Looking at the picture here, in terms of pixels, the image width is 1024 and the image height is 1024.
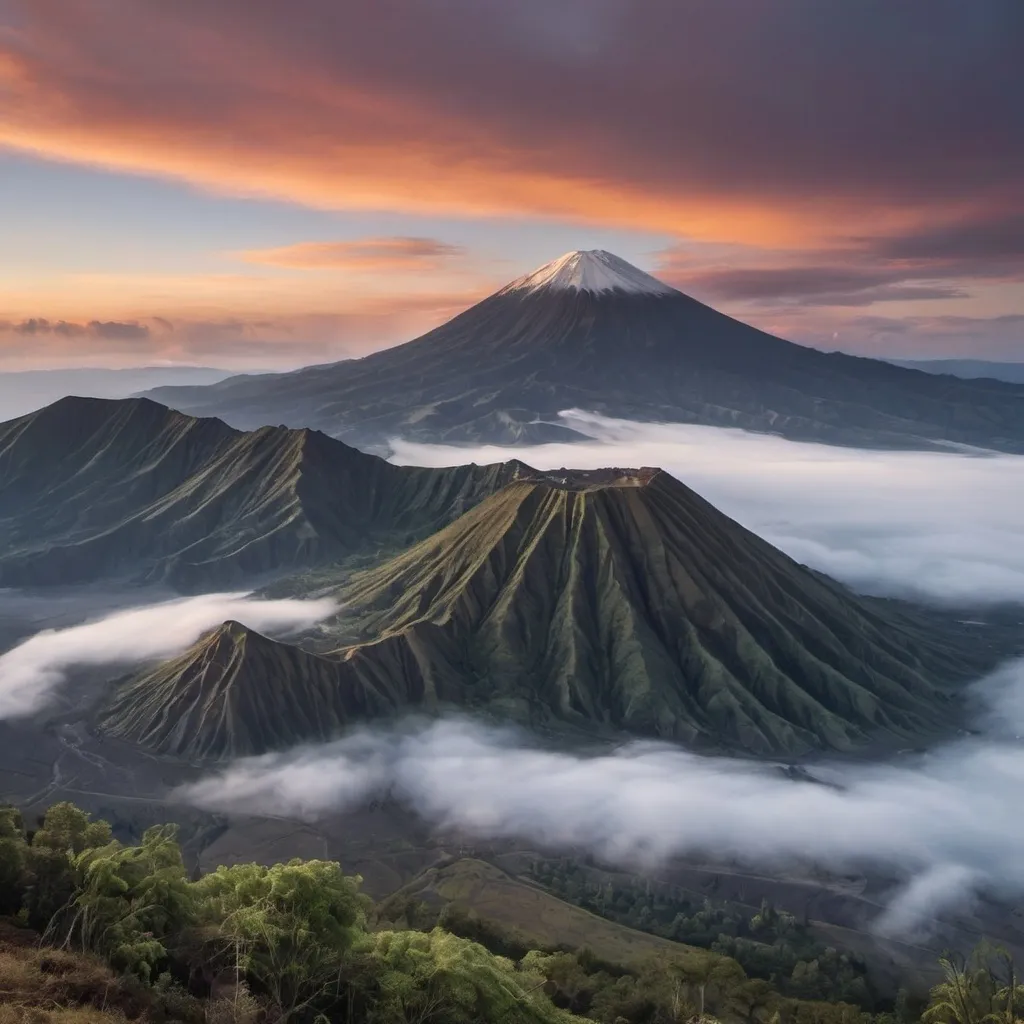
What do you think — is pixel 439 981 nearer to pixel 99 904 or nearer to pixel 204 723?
pixel 99 904

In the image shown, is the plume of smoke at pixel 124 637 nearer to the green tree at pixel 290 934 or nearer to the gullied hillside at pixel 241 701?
the gullied hillside at pixel 241 701

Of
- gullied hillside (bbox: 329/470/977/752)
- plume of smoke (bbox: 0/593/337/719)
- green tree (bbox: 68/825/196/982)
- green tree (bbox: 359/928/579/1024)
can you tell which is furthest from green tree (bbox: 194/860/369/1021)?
plume of smoke (bbox: 0/593/337/719)

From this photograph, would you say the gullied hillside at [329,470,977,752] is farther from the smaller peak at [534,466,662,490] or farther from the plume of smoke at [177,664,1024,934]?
the plume of smoke at [177,664,1024,934]

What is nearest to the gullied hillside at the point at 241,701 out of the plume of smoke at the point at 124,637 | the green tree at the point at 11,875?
the plume of smoke at the point at 124,637

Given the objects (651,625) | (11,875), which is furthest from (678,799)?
(11,875)

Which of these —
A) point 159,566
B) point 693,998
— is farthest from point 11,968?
point 159,566

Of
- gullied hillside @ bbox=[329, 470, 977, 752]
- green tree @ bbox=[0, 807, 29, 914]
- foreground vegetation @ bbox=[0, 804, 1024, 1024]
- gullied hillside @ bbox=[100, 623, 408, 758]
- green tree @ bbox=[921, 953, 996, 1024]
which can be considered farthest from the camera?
gullied hillside @ bbox=[329, 470, 977, 752]

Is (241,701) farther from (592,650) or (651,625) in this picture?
(651,625)
